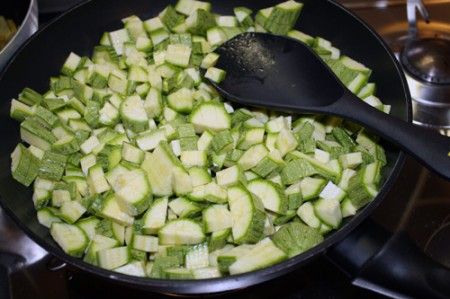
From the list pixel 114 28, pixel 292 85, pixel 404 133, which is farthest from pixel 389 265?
pixel 114 28

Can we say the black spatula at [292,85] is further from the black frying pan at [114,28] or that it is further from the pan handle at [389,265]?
the pan handle at [389,265]

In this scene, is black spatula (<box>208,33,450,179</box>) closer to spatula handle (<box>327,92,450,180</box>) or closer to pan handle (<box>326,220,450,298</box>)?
spatula handle (<box>327,92,450,180</box>)

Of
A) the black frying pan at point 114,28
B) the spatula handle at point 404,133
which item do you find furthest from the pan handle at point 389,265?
the spatula handle at point 404,133

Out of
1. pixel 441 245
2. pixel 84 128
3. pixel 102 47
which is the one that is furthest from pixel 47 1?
pixel 441 245

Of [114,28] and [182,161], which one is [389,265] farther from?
[114,28]

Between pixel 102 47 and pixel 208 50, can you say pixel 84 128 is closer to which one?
pixel 102 47
